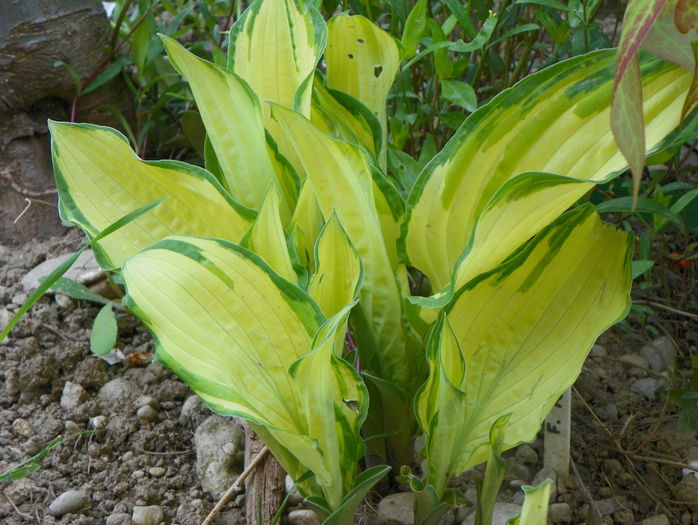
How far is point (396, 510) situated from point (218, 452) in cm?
26

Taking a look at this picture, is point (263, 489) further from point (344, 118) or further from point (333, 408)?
point (344, 118)

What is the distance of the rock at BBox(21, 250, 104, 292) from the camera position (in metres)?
1.26

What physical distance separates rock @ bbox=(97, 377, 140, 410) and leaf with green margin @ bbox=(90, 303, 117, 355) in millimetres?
53

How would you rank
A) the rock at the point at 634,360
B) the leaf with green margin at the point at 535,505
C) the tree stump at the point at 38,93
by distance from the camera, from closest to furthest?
the leaf with green margin at the point at 535,505, the rock at the point at 634,360, the tree stump at the point at 38,93

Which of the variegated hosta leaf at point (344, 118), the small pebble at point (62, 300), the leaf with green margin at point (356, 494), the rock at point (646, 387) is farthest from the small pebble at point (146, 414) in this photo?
the rock at point (646, 387)

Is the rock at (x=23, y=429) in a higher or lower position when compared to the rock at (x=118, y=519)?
higher

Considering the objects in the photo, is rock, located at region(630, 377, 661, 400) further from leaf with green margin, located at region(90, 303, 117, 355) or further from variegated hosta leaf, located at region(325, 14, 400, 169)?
leaf with green margin, located at region(90, 303, 117, 355)

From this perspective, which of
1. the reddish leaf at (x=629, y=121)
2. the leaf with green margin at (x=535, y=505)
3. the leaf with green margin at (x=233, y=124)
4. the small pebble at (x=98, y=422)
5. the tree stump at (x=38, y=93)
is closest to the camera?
the reddish leaf at (x=629, y=121)

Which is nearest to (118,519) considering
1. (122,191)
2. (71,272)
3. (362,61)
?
(122,191)

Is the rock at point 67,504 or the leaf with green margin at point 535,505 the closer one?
the leaf with green margin at point 535,505

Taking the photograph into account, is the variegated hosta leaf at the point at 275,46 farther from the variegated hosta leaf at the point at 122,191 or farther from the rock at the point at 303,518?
the rock at the point at 303,518

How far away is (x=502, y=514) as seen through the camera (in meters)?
0.89

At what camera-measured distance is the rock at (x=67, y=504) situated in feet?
3.03

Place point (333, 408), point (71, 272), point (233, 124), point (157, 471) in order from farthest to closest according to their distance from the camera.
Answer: point (71, 272)
point (157, 471)
point (233, 124)
point (333, 408)
